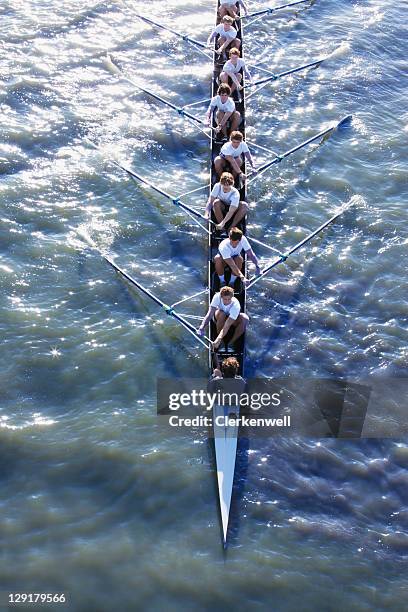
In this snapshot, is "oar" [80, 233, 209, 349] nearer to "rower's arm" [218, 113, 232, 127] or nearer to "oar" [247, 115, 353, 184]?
"oar" [247, 115, 353, 184]

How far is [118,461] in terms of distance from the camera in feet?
40.6

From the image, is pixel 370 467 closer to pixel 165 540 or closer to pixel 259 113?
pixel 165 540

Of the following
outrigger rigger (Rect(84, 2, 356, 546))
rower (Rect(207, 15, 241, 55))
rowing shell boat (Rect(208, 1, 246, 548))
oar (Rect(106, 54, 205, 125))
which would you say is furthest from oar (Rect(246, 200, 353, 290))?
rower (Rect(207, 15, 241, 55))

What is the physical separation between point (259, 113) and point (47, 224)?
787cm

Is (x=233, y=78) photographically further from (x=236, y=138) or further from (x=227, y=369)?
(x=227, y=369)

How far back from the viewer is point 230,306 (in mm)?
13398

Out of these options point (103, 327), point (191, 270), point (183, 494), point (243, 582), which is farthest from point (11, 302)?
point (243, 582)

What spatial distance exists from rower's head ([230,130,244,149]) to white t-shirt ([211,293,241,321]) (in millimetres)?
4963

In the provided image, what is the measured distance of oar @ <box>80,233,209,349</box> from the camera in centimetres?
1386

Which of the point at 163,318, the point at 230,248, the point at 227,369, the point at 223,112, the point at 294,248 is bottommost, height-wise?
the point at 163,318

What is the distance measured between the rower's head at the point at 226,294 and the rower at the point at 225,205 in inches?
113

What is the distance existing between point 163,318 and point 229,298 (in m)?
2.31

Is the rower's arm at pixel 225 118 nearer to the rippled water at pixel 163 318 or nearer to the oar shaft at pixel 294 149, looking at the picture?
the rippled water at pixel 163 318

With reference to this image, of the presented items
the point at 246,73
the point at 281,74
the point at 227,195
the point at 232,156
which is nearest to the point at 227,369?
the point at 227,195
